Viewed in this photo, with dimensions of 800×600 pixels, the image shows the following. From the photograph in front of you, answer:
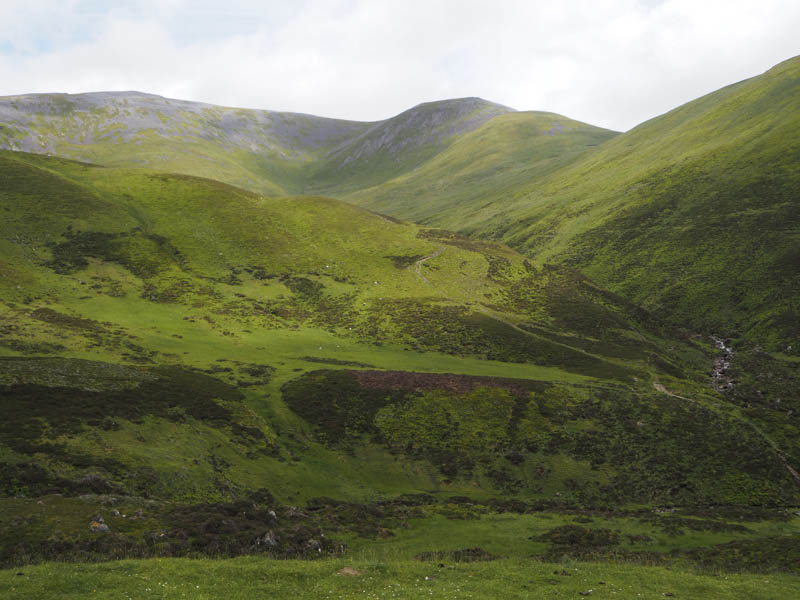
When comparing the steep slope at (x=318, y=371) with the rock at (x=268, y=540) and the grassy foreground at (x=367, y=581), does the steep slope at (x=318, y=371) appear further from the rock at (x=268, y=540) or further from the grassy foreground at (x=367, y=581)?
the grassy foreground at (x=367, y=581)

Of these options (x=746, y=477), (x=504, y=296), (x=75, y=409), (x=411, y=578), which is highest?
(x=504, y=296)

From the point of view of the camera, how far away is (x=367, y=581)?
79.8ft

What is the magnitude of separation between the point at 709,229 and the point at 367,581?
152403 mm

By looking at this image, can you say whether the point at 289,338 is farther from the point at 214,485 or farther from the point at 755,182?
the point at 755,182

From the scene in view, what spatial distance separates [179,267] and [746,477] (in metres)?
101

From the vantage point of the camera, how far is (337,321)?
3765 inches

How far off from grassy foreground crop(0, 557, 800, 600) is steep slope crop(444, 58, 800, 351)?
91.3 m

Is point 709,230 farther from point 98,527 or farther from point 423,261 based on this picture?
point 98,527

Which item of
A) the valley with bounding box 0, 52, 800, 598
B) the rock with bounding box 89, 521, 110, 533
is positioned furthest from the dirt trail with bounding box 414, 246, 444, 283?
the rock with bounding box 89, 521, 110, 533

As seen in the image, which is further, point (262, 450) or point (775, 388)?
point (775, 388)

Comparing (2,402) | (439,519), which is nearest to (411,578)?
(439,519)

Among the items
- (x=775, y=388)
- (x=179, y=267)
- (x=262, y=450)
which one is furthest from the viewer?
(x=179, y=267)

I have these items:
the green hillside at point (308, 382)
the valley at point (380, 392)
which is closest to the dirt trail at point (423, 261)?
the valley at point (380, 392)

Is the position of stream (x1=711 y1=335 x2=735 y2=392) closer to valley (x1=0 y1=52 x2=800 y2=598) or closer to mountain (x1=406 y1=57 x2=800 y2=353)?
valley (x1=0 y1=52 x2=800 y2=598)
